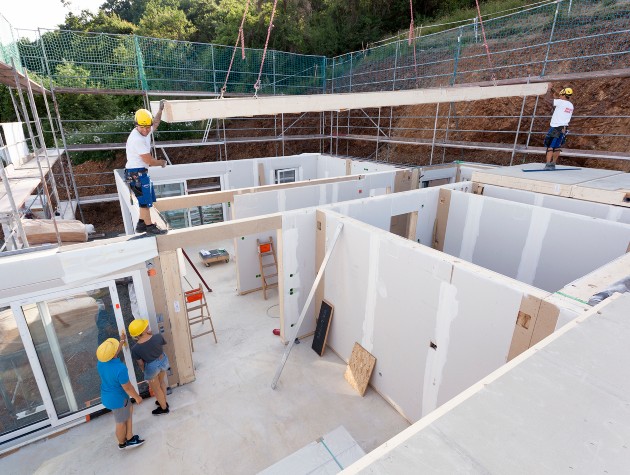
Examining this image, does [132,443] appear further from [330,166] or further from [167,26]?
[167,26]

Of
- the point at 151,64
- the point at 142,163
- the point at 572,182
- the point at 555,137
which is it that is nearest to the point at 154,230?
the point at 142,163

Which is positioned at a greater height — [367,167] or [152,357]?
[367,167]

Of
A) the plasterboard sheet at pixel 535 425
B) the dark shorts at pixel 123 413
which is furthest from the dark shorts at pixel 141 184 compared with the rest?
the plasterboard sheet at pixel 535 425

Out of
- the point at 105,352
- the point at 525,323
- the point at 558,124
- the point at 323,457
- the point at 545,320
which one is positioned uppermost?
the point at 558,124

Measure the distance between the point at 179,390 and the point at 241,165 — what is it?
24.1ft

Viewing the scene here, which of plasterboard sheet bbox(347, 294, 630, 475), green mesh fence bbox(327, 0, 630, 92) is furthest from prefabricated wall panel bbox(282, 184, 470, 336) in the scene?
green mesh fence bbox(327, 0, 630, 92)

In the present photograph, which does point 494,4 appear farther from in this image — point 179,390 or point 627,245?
point 179,390

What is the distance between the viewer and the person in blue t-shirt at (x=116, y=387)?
409cm

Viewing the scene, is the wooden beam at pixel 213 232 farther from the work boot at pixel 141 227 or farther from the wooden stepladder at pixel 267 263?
the wooden stepladder at pixel 267 263

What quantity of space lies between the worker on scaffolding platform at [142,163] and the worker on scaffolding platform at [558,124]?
7.87 metres

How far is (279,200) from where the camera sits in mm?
7598

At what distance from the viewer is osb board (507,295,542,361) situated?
10.4ft

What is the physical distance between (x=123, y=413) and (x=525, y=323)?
485 cm

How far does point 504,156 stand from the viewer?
11461mm
